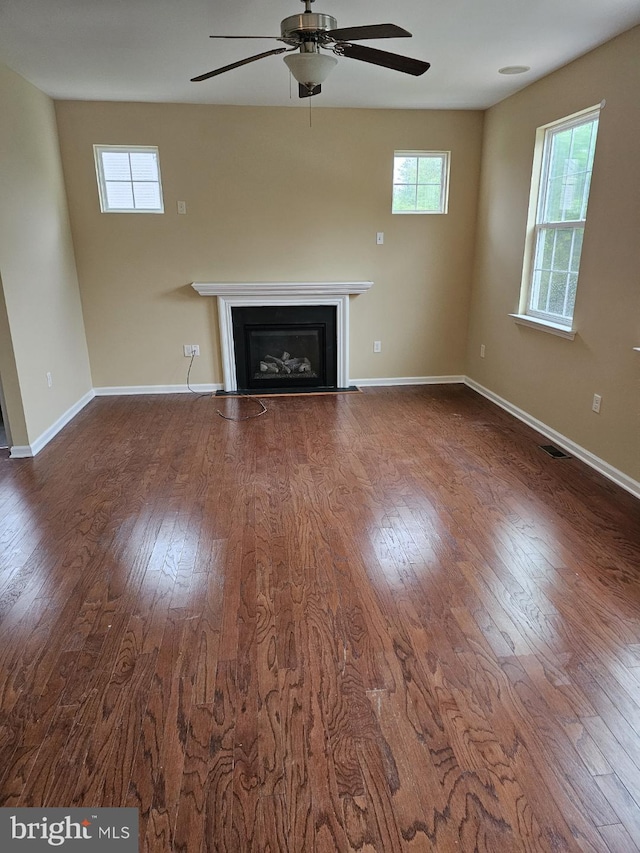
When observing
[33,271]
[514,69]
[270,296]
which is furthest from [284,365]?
[514,69]

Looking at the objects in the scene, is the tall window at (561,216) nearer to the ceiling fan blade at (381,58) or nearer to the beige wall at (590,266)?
the beige wall at (590,266)

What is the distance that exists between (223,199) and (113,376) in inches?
77.0

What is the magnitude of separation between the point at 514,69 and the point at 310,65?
6.63 feet

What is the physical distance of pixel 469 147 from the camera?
4.88 m

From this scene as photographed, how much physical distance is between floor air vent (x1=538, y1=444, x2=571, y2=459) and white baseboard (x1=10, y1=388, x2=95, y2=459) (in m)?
3.59

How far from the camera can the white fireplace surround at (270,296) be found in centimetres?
488

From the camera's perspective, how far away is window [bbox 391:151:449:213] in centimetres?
492

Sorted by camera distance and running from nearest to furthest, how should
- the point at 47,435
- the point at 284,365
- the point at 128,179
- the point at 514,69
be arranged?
the point at 514,69 < the point at 47,435 < the point at 128,179 < the point at 284,365

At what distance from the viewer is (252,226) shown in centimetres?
486

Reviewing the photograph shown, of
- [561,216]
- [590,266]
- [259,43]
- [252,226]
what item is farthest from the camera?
[252,226]

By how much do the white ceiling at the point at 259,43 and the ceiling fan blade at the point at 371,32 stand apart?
1.88 feet

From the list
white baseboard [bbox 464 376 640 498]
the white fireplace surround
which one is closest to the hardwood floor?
white baseboard [bbox 464 376 640 498]

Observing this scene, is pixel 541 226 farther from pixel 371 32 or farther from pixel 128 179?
pixel 128 179

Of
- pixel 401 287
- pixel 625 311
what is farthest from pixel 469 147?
pixel 625 311
